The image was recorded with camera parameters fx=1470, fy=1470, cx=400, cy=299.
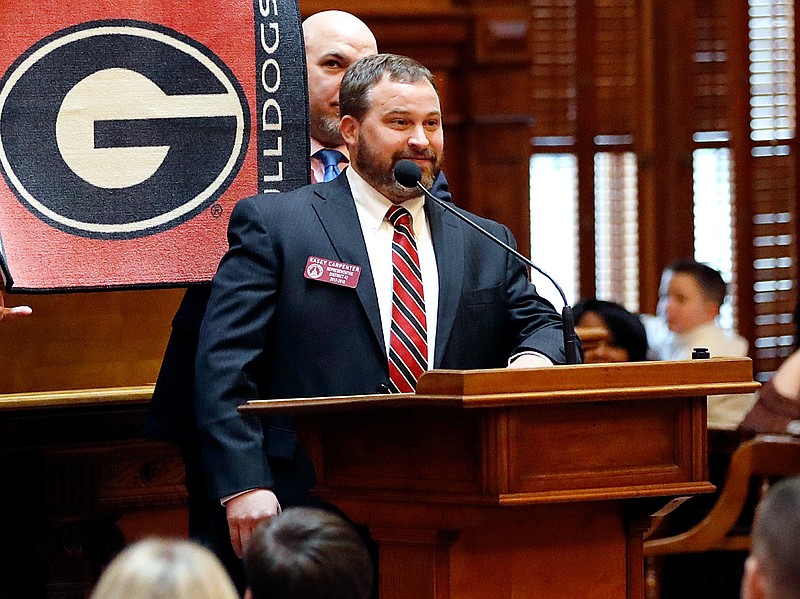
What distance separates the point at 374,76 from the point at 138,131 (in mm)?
569

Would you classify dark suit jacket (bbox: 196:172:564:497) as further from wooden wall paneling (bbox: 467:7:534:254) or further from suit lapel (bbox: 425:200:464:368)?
wooden wall paneling (bbox: 467:7:534:254)

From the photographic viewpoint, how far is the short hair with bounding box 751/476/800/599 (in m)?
1.51

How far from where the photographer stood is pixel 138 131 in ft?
10.4

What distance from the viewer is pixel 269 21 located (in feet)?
10.6

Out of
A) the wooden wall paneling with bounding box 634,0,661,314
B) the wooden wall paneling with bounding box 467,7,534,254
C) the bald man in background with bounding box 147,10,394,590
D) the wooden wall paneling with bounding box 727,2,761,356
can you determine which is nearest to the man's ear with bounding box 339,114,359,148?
the bald man in background with bounding box 147,10,394,590

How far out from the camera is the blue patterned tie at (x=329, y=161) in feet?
11.6

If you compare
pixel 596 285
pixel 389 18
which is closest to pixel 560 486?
pixel 389 18

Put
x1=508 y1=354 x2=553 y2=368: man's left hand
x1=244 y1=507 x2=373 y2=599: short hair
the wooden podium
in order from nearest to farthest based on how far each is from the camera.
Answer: x1=244 y1=507 x2=373 y2=599: short hair < the wooden podium < x1=508 y1=354 x2=553 y2=368: man's left hand

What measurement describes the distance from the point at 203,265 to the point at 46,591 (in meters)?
0.94

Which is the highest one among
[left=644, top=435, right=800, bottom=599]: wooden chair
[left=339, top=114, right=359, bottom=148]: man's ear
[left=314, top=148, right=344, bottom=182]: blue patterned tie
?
[left=339, top=114, right=359, bottom=148]: man's ear

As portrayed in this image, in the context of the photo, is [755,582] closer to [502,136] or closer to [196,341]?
[196,341]

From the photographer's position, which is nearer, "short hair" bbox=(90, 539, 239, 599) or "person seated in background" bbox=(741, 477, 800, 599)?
"short hair" bbox=(90, 539, 239, 599)

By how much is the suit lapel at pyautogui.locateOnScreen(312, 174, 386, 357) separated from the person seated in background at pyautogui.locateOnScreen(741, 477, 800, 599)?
4.27 ft

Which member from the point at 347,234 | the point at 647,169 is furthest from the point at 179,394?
the point at 647,169
